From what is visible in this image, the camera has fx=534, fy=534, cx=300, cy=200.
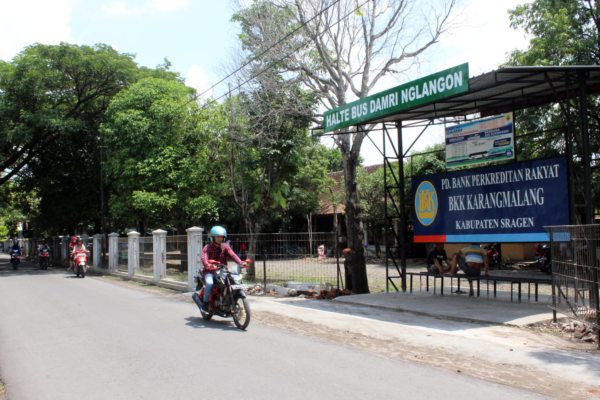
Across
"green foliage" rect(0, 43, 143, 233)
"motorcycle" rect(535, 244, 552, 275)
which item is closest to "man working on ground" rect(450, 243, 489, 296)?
"motorcycle" rect(535, 244, 552, 275)

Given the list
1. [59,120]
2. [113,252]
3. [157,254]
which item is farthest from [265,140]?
[59,120]

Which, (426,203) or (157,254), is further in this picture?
(157,254)

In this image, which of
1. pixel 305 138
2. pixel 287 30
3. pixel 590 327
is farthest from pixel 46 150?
pixel 590 327

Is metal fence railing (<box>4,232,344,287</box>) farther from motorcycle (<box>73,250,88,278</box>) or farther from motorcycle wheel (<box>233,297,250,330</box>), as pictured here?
motorcycle (<box>73,250,88,278</box>)

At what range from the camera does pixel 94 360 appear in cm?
736

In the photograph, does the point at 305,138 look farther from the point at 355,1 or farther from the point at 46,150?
the point at 46,150

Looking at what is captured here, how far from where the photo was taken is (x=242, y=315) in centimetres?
964

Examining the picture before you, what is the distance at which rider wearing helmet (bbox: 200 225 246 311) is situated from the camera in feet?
32.9

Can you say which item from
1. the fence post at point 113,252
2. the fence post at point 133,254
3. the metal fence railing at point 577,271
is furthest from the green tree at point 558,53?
the fence post at point 113,252

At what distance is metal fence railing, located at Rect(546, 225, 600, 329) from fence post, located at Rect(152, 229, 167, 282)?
13189 mm

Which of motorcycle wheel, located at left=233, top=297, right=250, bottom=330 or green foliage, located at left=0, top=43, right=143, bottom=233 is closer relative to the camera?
motorcycle wheel, located at left=233, top=297, right=250, bottom=330

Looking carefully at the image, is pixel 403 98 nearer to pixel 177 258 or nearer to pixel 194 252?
pixel 194 252

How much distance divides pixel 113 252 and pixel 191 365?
1962 centimetres

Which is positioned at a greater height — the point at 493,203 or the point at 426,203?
the point at 426,203
